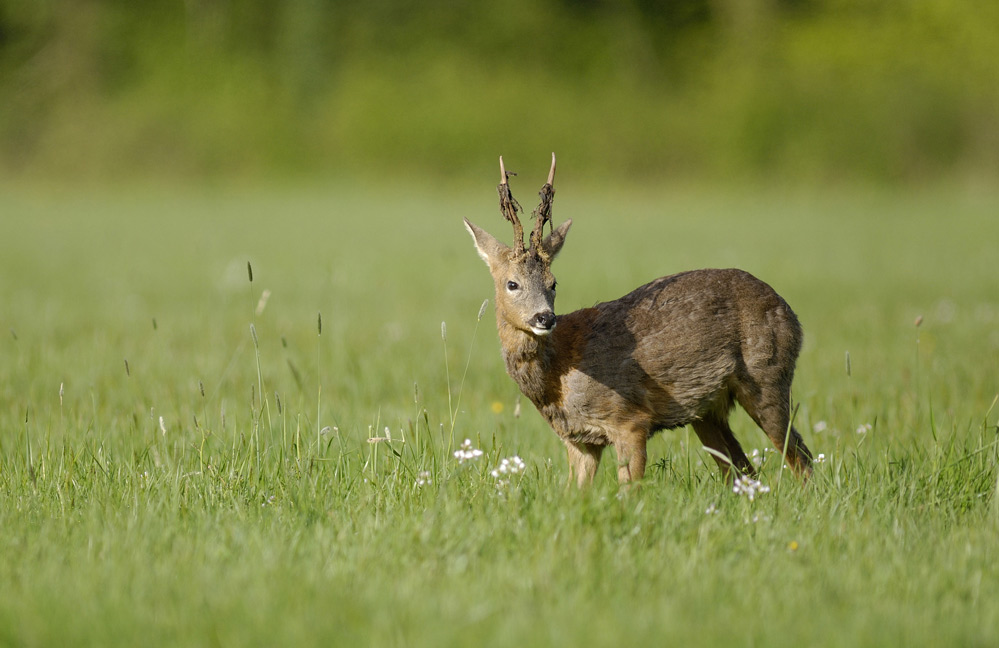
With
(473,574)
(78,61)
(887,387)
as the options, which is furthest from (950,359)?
(78,61)

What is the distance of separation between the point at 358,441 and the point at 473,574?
5.98 ft

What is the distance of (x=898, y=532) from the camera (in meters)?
3.62

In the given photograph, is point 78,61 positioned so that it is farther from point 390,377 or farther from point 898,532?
point 898,532

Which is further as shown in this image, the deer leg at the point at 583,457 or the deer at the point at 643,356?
the deer leg at the point at 583,457

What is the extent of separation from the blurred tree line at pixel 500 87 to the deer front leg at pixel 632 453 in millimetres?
24243

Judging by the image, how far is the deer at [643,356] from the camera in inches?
Answer: 182

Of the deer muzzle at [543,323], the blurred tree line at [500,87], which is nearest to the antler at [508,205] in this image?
the deer muzzle at [543,323]

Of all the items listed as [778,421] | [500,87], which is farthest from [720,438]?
[500,87]

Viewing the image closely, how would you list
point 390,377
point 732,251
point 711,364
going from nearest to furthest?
1. point 711,364
2. point 390,377
3. point 732,251

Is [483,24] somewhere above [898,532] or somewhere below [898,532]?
above

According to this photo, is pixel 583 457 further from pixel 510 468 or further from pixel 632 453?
pixel 510 468

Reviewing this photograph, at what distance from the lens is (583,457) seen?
15.8 ft

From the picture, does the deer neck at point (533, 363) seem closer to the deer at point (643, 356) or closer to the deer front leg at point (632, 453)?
the deer at point (643, 356)

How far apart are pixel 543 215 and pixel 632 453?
107cm
